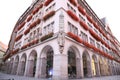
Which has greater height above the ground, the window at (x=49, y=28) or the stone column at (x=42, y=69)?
the window at (x=49, y=28)

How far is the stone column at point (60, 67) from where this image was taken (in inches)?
465

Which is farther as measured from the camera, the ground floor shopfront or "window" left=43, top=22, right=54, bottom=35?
"window" left=43, top=22, right=54, bottom=35

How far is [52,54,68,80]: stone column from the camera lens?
11.8 metres

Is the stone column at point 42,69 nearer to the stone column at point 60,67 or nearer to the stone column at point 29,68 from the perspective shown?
the stone column at point 60,67

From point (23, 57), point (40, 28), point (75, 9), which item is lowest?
point (23, 57)

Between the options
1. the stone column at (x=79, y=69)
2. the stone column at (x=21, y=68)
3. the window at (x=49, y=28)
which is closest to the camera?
the stone column at (x=79, y=69)

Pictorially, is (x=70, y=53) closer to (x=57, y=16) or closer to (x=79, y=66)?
(x=79, y=66)

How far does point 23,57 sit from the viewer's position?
23.0 metres

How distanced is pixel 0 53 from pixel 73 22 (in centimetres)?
5049

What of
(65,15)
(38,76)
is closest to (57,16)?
(65,15)

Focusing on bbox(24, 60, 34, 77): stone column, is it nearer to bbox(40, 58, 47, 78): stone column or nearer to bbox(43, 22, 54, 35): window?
bbox(40, 58, 47, 78): stone column

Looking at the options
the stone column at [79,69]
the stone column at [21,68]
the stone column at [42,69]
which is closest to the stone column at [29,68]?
the stone column at [42,69]

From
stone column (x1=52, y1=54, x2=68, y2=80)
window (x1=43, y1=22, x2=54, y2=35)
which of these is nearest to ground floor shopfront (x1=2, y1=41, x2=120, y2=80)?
stone column (x1=52, y1=54, x2=68, y2=80)

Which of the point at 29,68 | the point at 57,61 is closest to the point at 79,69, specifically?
the point at 57,61
